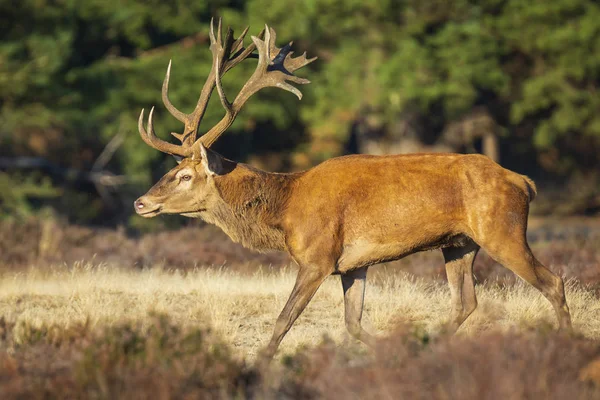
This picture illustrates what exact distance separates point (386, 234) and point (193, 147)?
199 centimetres

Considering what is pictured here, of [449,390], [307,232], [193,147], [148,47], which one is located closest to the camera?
[449,390]

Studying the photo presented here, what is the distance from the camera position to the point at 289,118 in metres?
30.6

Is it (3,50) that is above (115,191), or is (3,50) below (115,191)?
above

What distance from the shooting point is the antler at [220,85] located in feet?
30.5

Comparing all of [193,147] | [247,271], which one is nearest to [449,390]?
[193,147]

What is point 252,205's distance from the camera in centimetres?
896

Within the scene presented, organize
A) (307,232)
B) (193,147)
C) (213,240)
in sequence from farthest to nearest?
1. (213,240)
2. (193,147)
3. (307,232)

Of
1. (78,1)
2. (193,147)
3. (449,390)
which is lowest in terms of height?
(449,390)

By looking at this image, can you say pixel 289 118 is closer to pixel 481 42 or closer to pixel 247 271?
pixel 481 42

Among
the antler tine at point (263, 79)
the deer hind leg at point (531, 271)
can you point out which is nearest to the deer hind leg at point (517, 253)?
the deer hind leg at point (531, 271)

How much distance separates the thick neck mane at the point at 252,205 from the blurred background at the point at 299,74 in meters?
16.6

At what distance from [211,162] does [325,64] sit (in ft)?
72.6

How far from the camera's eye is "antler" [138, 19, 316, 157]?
9.30 m

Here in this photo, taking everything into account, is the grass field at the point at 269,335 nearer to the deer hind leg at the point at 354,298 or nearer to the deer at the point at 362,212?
the deer hind leg at the point at 354,298
